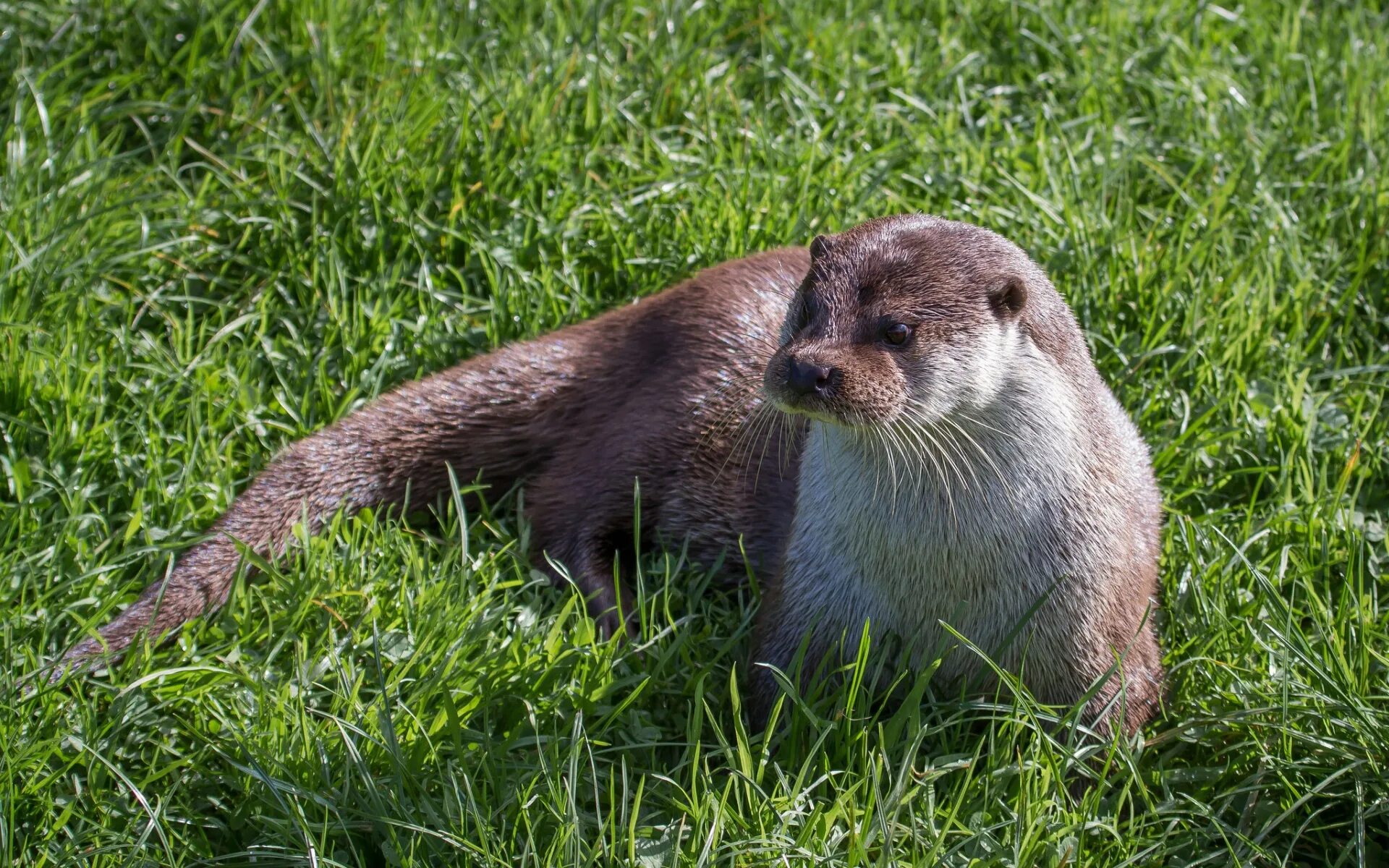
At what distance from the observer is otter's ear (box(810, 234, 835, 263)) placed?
212 centimetres

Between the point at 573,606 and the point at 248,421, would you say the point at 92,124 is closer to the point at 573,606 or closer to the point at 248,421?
the point at 248,421

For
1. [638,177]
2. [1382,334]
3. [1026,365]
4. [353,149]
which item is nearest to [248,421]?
[353,149]

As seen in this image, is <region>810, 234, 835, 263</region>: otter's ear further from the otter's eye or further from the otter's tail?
the otter's tail

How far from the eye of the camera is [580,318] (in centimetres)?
298

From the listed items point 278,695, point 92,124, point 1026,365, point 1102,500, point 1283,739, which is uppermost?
point 92,124

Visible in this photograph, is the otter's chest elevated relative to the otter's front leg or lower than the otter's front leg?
elevated

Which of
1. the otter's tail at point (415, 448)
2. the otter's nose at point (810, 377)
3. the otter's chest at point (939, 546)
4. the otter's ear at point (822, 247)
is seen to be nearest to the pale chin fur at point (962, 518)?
the otter's chest at point (939, 546)

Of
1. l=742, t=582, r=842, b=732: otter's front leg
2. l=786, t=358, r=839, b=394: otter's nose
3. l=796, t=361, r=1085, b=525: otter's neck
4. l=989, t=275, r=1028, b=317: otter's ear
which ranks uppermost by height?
l=989, t=275, r=1028, b=317: otter's ear

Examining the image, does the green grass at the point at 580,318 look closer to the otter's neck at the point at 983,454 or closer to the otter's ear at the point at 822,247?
the otter's neck at the point at 983,454

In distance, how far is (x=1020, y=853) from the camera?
6.20 feet

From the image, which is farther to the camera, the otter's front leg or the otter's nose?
the otter's front leg

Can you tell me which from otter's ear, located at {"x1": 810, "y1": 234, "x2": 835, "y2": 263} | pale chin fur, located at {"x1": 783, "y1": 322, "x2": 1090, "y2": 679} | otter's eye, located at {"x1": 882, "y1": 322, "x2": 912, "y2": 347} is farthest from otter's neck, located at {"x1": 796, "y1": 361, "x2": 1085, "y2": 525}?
otter's ear, located at {"x1": 810, "y1": 234, "x2": 835, "y2": 263}

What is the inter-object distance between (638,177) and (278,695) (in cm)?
141

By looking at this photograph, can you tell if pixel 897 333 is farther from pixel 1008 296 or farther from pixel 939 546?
pixel 939 546
